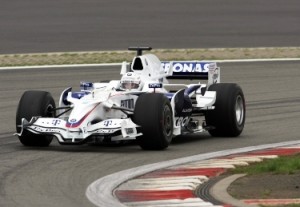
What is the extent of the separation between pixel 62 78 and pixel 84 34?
973 cm

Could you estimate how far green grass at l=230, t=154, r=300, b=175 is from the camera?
12.8 metres

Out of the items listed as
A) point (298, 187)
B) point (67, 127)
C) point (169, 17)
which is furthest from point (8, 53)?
point (298, 187)

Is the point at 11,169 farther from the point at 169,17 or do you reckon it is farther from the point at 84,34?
the point at 169,17

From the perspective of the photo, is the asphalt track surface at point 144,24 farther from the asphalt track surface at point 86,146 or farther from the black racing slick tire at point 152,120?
the black racing slick tire at point 152,120

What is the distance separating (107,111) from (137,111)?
0.69 metres

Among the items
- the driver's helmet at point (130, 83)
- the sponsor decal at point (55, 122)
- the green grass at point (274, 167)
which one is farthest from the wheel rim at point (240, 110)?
the green grass at point (274, 167)

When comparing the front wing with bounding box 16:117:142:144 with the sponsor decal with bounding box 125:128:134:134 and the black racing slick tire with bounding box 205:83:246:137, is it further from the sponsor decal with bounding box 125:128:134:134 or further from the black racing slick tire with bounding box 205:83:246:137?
the black racing slick tire with bounding box 205:83:246:137

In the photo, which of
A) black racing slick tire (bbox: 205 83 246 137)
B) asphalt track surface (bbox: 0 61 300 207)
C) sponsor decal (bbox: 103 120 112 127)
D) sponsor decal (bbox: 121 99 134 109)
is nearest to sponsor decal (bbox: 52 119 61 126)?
asphalt track surface (bbox: 0 61 300 207)

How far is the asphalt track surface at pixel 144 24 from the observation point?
33656 millimetres

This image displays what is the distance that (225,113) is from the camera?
56.3 feet

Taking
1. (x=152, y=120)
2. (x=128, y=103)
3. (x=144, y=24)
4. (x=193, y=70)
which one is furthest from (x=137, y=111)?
(x=144, y=24)

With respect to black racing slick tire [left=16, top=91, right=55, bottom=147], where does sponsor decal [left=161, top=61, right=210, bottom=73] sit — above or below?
above

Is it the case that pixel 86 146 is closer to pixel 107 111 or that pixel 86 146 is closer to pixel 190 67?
pixel 107 111

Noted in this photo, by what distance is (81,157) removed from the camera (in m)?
14.8
